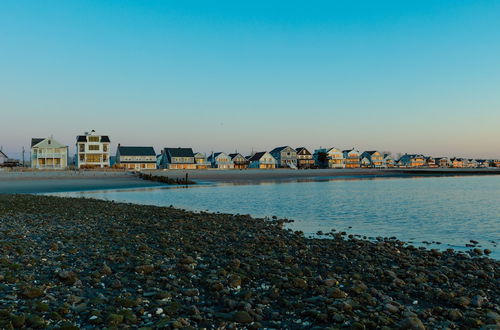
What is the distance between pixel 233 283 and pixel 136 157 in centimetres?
10549

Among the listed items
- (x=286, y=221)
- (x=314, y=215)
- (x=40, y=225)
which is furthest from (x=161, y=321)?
(x=314, y=215)

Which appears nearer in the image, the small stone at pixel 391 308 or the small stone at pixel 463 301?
the small stone at pixel 391 308

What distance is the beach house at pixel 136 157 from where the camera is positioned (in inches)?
4181

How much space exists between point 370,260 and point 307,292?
144 inches

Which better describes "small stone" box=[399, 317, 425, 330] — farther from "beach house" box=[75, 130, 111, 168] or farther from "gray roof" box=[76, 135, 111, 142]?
"gray roof" box=[76, 135, 111, 142]

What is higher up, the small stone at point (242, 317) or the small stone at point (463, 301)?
the small stone at point (242, 317)

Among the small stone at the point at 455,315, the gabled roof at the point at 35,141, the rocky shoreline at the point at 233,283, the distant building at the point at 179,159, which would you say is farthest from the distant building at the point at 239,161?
the small stone at the point at 455,315

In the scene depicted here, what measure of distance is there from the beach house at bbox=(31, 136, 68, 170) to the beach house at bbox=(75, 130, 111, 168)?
3.92 m

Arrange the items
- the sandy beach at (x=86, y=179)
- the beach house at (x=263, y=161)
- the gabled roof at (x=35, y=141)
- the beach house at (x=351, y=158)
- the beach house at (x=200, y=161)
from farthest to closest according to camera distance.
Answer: the beach house at (x=351, y=158) → the beach house at (x=263, y=161) → the beach house at (x=200, y=161) → the gabled roof at (x=35, y=141) → the sandy beach at (x=86, y=179)

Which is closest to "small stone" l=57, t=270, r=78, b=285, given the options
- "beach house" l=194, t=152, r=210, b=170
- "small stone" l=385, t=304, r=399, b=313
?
"small stone" l=385, t=304, r=399, b=313

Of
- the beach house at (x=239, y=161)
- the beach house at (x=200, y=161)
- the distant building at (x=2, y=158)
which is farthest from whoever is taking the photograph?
the beach house at (x=239, y=161)

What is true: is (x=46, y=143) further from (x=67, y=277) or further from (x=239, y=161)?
(x=67, y=277)

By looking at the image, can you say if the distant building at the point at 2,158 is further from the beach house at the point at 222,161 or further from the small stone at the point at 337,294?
the small stone at the point at 337,294

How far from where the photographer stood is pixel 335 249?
1169 centimetres
